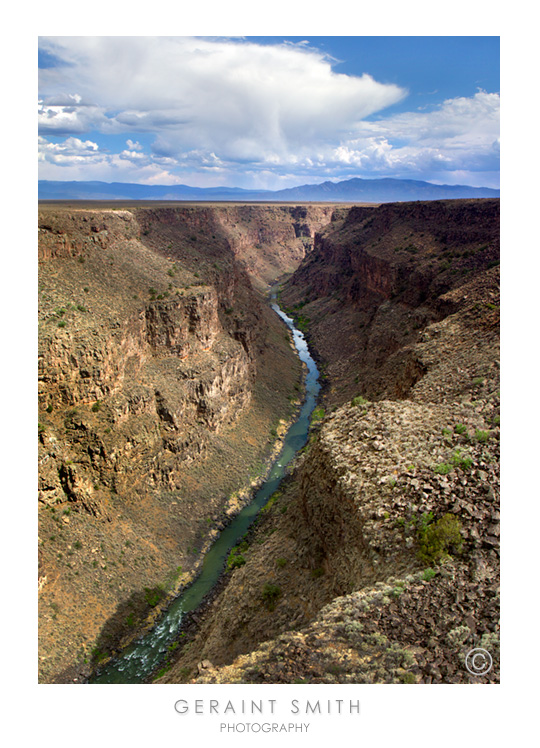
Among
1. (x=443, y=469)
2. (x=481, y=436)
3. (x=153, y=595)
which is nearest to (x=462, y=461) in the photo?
(x=443, y=469)

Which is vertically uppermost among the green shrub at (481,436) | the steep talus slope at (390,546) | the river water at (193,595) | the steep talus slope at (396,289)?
the steep talus slope at (396,289)

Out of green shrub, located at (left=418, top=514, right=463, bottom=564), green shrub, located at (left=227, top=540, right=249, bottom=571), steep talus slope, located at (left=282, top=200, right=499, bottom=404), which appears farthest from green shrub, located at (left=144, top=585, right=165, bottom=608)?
green shrub, located at (left=418, top=514, right=463, bottom=564)

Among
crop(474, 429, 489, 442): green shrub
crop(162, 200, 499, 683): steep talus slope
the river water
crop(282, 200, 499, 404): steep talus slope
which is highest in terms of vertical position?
crop(282, 200, 499, 404): steep talus slope

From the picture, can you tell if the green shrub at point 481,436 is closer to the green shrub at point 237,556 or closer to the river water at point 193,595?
the green shrub at point 237,556

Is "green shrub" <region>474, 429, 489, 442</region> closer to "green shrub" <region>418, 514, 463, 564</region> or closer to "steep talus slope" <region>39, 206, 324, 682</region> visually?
"green shrub" <region>418, 514, 463, 564</region>

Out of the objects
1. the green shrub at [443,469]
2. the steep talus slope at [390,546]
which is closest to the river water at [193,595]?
the steep talus slope at [390,546]

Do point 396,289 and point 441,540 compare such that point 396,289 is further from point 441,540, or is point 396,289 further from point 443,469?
point 441,540
